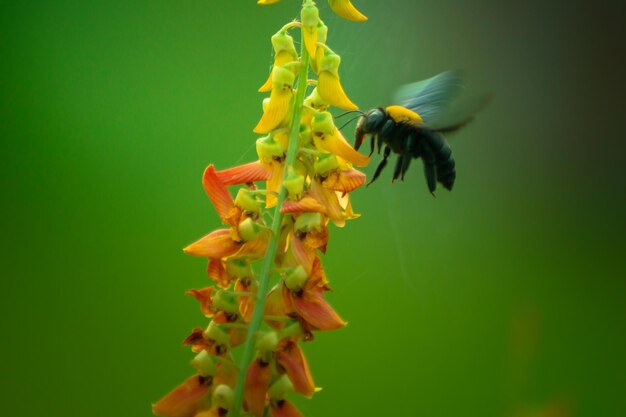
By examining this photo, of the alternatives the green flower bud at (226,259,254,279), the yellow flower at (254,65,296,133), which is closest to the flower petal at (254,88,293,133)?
the yellow flower at (254,65,296,133)

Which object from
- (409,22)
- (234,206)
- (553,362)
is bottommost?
(553,362)

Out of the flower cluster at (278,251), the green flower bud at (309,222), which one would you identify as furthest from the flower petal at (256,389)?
the green flower bud at (309,222)

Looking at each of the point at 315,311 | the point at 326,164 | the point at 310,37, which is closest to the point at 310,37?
the point at 310,37

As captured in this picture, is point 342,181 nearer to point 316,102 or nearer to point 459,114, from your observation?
point 316,102

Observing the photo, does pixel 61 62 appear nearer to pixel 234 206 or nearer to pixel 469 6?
pixel 469 6

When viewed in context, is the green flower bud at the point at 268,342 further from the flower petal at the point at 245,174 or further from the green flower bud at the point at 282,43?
the green flower bud at the point at 282,43

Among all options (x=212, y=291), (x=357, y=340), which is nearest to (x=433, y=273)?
(x=357, y=340)
